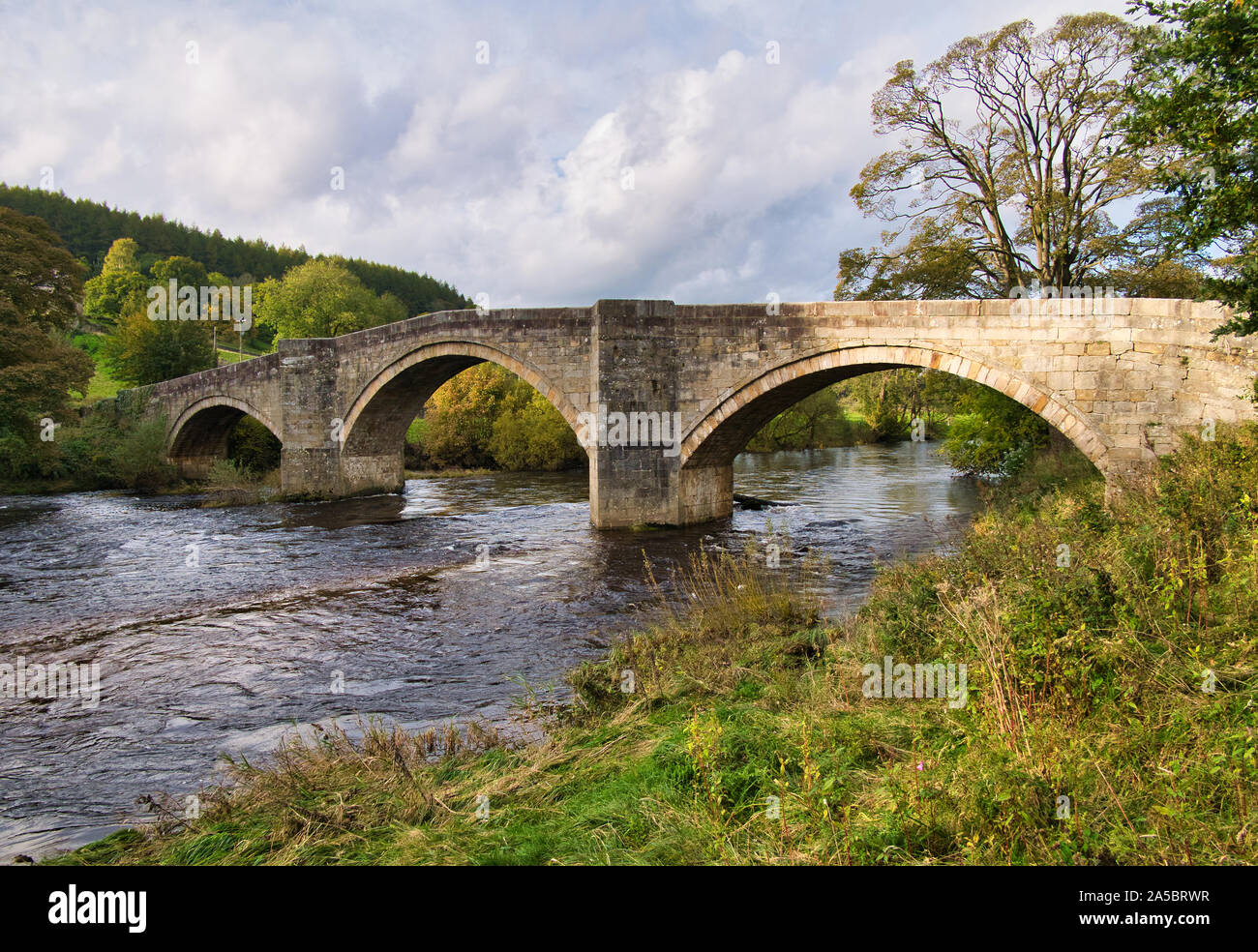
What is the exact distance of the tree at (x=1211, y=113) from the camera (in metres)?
4.92

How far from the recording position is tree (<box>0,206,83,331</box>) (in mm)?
19984

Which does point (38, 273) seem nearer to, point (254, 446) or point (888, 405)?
point (254, 446)

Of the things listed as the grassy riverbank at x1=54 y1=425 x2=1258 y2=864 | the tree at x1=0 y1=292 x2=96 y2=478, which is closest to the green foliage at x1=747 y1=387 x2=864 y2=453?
the tree at x1=0 y1=292 x2=96 y2=478

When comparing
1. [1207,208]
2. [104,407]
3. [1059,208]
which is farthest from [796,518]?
[104,407]

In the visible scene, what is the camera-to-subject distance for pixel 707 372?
13.2 meters

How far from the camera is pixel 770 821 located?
2.77 metres

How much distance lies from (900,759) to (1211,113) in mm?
5091

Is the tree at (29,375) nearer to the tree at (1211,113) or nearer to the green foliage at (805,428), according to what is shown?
the tree at (1211,113)

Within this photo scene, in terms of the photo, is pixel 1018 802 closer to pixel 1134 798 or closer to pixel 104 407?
pixel 1134 798

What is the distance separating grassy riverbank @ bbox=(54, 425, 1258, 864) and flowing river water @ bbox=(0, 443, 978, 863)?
1102 mm

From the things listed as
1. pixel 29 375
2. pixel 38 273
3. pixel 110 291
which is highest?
pixel 110 291

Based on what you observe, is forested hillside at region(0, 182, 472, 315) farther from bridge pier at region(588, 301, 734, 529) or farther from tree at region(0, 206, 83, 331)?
bridge pier at region(588, 301, 734, 529)

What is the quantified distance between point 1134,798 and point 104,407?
32.7 metres

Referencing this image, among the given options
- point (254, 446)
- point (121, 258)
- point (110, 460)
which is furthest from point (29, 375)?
point (121, 258)
